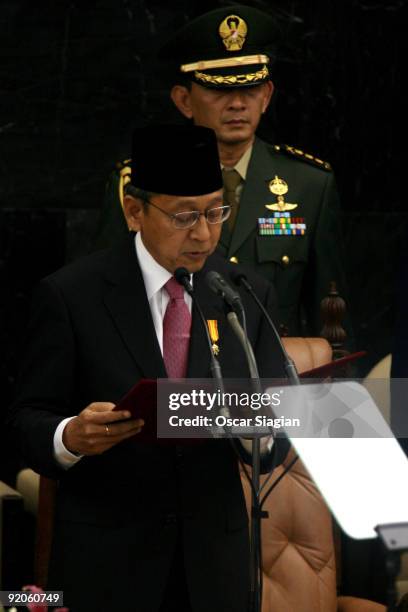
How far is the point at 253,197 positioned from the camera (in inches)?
165

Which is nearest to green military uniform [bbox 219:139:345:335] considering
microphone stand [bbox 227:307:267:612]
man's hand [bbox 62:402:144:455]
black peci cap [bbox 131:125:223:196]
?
black peci cap [bbox 131:125:223:196]

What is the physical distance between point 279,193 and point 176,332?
60.3 inches

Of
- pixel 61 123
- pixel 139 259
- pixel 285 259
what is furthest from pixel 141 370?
pixel 61 123

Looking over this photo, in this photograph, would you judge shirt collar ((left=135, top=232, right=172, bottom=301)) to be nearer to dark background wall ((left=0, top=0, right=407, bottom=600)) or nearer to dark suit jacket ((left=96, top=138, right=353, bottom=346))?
dark suit jacket ((left=96, top=138, right=353, bottom=346))

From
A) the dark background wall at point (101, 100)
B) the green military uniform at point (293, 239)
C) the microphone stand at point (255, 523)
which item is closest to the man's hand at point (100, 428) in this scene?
the microphone stand at point (255, 523)

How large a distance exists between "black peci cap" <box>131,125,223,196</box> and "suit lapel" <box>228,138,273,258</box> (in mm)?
1204

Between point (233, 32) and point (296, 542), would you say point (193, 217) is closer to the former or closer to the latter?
point (296, 542)

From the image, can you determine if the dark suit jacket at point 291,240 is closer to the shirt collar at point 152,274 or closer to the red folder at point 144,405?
the shirt collar at point 152,274

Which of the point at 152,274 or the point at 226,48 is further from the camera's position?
the point at 226,48

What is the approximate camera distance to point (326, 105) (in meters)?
5.29

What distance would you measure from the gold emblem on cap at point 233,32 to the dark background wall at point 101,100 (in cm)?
94

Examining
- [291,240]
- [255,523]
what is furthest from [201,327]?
[291,240]

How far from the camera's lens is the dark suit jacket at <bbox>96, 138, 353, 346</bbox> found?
163 inches

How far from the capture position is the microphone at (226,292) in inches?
93.9
